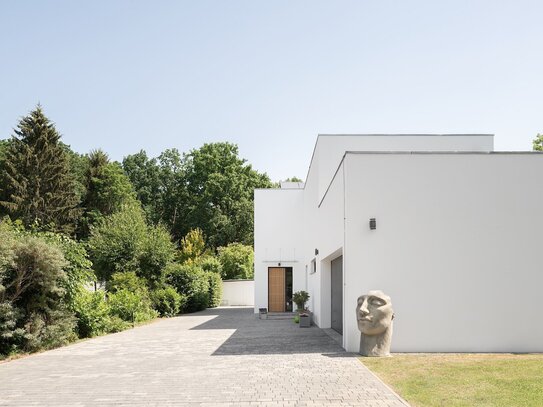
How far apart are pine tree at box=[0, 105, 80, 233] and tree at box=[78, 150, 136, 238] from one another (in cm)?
444

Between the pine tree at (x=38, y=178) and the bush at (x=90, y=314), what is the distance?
855 inches

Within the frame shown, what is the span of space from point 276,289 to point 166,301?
564cm

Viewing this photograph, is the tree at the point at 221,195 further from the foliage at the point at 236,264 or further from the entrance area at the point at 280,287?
the entrance area at the point at 280,287

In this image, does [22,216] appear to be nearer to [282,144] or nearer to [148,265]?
[148,265]

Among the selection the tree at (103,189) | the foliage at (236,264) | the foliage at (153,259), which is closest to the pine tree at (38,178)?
the tree at (103,189)

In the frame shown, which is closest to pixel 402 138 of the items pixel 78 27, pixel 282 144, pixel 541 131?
pixel 282 144

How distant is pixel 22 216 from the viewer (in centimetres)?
3619

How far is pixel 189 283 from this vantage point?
27.2 metres

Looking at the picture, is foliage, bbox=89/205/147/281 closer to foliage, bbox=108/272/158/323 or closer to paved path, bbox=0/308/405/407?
foliage, bbox=108/272/158/323

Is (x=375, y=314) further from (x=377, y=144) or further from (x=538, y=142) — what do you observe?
(x=538, y=142)

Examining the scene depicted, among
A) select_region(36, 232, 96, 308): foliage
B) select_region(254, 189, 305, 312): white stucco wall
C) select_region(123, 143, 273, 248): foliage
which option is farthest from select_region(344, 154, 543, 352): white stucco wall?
select_region(123, 143, 273, 248): foliage

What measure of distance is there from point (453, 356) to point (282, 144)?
12803mm

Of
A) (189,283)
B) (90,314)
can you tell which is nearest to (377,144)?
(90,314)

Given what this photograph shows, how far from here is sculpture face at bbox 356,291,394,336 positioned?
34.4 feet
